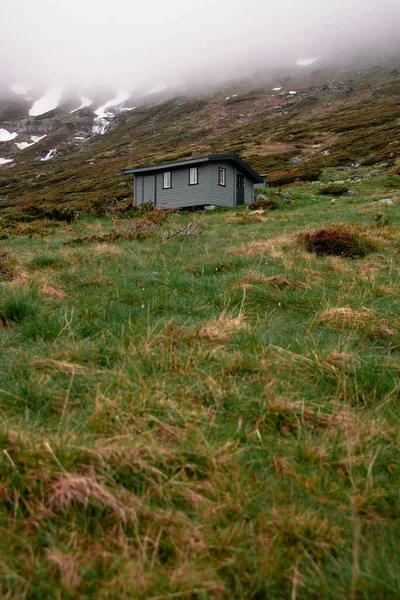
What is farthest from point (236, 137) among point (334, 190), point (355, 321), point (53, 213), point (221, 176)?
point (355, 321)

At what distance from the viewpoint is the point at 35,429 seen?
8.85 ft

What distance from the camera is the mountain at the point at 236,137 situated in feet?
166

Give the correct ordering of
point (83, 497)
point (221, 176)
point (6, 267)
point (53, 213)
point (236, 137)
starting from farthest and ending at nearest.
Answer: point (236, 137)
point (221, 176)
point (53, 213)
point (6, 267)
point (83, 497)

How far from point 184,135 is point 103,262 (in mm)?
99276

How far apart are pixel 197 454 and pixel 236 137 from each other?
86126mm

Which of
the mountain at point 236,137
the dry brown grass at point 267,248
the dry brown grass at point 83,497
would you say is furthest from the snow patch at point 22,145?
the dry brown grass at point 83,497

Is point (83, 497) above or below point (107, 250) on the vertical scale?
below

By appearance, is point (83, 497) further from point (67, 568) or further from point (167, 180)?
point (167, 180)

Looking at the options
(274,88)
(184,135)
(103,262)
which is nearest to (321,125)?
(184,135)

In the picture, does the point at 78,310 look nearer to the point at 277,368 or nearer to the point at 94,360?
the point at 94,360

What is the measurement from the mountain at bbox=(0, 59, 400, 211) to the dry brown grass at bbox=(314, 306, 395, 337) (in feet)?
66.9

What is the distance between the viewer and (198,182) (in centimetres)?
3469

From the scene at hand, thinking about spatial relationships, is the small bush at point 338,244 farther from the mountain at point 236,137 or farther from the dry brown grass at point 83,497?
the mountain at point 236,137

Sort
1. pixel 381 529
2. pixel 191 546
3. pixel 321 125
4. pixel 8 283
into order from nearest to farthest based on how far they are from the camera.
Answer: pixel 191 546 → pixel 381 529 → pixel 8 283 → pixel 321 125
